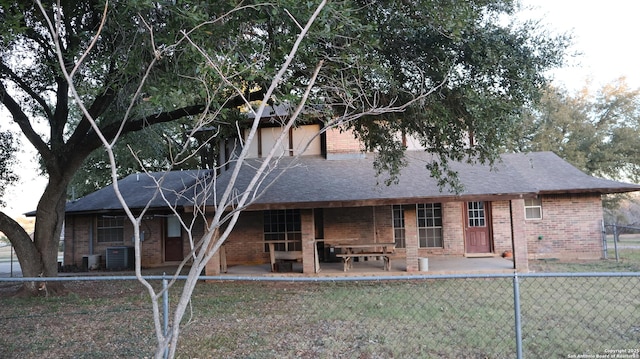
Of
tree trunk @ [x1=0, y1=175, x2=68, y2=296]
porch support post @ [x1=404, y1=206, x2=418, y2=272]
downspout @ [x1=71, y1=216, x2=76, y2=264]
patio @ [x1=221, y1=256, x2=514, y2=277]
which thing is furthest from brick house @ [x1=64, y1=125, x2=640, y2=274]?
tree trunk @ [x1=0, y1=175, x2=68, y2=296]

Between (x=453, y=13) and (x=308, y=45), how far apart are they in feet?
8.23

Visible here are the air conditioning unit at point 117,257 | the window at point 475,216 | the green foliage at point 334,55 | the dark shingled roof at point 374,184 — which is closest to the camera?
the green foliage at point 334,55

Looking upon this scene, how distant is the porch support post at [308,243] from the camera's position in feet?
44.0

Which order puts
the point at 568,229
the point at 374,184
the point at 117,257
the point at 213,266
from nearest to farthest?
1. the point at 213,266
2. the point at 374,184
3. the point at 568,229
4. the point at 117,257

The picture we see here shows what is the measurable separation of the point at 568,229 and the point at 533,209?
4.46 ft

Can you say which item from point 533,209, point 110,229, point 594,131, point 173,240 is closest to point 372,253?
point 533,209

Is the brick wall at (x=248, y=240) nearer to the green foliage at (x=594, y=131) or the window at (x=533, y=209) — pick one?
the window at (x=533, y=209)

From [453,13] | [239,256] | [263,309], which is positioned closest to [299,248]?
[239,256]

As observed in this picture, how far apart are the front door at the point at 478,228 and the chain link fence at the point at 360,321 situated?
17.5ft

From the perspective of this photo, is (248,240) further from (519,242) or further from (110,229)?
(519,242)

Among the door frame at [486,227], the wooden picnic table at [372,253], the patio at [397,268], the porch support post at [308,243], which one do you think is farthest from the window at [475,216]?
the porch support post at [308,243]

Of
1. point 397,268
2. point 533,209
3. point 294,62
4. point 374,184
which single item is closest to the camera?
point 294,62

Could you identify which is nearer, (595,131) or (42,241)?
(42,241)

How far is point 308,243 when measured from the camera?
13.5 meters
